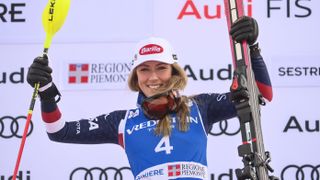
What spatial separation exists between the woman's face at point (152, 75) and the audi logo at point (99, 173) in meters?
1.08

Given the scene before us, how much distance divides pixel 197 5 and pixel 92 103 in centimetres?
77

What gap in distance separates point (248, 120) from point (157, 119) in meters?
0.50

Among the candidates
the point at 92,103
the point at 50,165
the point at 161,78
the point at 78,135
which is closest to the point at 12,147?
the point at 50,165

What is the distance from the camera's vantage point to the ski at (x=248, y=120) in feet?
7.63

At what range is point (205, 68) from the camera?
379cm

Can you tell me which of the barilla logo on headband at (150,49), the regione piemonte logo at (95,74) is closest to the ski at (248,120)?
the barilla logo on headband at (150,49)

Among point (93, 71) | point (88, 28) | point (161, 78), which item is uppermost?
point (88, 28)

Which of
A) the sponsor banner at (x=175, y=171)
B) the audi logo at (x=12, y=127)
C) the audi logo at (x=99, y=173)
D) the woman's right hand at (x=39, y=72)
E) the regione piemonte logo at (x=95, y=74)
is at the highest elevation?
the regione piemonte logo at (x=95, y=74)

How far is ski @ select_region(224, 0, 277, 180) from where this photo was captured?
2326mm

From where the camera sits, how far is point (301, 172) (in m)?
3.71

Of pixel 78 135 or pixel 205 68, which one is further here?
pixel 205 68

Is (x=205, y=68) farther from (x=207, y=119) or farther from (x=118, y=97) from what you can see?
(x=207, y=119)

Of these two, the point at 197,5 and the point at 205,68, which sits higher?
the point at 197,5

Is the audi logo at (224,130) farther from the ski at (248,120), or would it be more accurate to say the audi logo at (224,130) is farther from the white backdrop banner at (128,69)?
the ski at (248,120)
